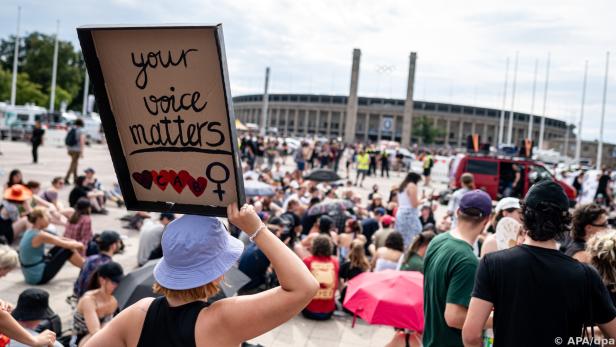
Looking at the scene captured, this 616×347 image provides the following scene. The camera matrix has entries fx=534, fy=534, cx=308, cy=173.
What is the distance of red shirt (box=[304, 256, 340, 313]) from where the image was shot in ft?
21.8

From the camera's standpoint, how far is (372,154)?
96.1 ft

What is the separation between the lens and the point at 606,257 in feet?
9.97

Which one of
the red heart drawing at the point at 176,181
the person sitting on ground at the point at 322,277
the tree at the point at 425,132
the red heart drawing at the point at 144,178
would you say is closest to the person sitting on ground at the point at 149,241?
the person sitting on ground at the point at 322,277

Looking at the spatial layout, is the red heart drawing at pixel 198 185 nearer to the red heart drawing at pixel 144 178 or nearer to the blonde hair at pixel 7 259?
the red heart drawing at pixel 144 178

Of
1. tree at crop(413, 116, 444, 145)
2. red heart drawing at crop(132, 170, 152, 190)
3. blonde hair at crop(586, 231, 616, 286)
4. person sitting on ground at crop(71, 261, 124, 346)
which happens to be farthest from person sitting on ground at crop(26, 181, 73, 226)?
tree at crop(413, 116, 444, 145)

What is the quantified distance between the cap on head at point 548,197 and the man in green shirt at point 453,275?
62cm

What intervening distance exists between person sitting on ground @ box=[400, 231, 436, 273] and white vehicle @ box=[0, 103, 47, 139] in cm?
3280

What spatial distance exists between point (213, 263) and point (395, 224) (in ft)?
24.5

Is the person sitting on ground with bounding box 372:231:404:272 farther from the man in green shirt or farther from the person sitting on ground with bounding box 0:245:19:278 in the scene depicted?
the person sitting on ground with bounding box 0:245:19:278

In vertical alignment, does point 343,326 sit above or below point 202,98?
below

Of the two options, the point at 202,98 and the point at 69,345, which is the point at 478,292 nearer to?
the point at 202,98

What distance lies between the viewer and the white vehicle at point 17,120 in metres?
33.0


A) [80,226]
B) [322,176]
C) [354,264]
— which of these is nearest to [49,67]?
[322,176]

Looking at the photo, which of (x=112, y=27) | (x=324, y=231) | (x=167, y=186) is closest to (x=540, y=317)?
(x=167, y=186)
